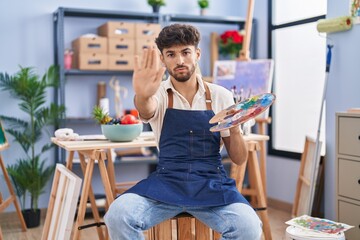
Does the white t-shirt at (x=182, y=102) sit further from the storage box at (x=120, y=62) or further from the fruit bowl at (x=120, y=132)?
the storage box at (x=120, y=62)

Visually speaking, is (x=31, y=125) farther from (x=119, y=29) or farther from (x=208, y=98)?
(x=208, y=98)

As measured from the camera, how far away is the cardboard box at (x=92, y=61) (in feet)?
14.4

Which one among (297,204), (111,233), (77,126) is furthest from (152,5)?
(111,233)

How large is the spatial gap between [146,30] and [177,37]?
219 cm

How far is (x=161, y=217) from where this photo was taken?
2.38 metres

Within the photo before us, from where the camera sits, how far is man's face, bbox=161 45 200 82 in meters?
2.44

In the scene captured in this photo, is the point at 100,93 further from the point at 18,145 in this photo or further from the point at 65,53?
the point at 18,145

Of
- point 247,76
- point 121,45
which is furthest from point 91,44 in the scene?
point 247,76

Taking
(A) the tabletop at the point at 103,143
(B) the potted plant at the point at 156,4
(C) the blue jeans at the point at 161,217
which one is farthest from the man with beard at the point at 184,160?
(B) the potted plant at the point at 156,4

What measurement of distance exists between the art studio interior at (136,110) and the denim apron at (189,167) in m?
0.67

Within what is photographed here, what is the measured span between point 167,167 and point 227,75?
84.8 inches

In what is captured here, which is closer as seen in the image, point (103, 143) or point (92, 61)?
point (103, 143)

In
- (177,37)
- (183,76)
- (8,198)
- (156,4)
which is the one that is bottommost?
(8,198)

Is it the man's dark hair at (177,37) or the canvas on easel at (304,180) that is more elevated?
the man's dark hair at (177,37)
